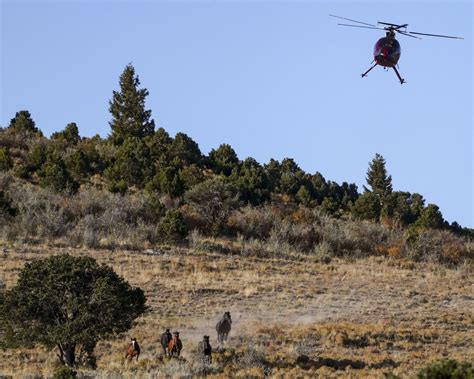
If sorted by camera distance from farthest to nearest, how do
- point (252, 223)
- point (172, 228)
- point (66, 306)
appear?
point (252, 223) < point (172, 228) < point (66, 306)

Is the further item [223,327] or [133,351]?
[223,327]

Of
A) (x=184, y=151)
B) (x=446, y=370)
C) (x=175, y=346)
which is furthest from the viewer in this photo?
(x=184, y=151)

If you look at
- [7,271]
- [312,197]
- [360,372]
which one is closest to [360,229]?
[312,197]

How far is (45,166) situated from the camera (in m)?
55.6

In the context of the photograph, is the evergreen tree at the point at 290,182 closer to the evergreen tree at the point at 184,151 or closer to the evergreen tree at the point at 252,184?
the evergreen tree at the point at 252,184

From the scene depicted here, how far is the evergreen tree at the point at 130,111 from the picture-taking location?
248 ft

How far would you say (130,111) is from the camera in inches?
3027

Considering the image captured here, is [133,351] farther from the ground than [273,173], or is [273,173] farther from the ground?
[273,173]

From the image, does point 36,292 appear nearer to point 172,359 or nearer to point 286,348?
point 172,359

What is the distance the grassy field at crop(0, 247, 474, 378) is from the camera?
1021 inches

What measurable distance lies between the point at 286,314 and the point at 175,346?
8.56m

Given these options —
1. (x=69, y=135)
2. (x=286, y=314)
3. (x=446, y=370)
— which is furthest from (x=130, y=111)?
(x=446, y=370)

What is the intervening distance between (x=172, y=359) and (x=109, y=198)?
2677 cm

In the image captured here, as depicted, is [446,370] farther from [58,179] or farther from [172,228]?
[58,179]
